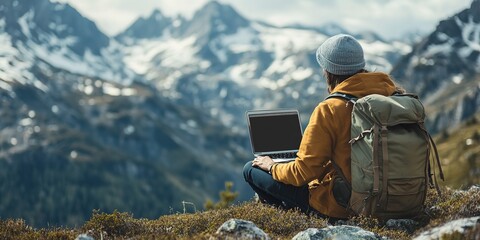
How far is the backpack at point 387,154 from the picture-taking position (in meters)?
9.59

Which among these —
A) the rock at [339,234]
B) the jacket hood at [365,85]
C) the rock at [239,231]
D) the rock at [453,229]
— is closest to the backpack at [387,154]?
the jacket hood at [365,85]

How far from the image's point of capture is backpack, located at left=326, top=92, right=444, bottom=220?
959 cm

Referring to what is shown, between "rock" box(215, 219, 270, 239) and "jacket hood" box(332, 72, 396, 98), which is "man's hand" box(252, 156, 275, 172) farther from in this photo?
"rock" box(215, 219, 270, 239)

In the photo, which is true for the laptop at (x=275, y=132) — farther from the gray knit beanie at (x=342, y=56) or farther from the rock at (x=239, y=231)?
the rock at (x=239, y=231)

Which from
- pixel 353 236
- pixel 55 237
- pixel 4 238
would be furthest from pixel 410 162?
pixel 4 238

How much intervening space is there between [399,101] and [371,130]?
2.67ft

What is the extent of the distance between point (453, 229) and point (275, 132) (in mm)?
6016

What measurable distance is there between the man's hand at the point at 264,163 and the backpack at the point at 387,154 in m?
1.57

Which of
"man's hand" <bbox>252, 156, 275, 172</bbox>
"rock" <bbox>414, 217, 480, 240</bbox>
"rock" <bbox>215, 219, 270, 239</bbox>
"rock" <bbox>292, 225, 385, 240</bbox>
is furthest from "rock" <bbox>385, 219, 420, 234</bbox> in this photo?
"rock" <bbox>215, 219, 270, 239</bbox>

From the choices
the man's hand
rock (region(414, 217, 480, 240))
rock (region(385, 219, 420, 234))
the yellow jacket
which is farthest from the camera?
the man's hand

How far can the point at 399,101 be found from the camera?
9.90m

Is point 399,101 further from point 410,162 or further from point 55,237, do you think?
point 55,237

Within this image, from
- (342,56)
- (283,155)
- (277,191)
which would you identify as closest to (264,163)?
(277,191)

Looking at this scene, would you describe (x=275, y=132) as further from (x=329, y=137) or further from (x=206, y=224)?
(x=329, y=137)
